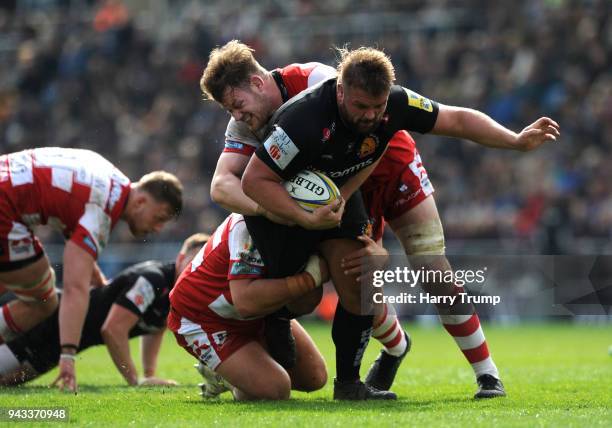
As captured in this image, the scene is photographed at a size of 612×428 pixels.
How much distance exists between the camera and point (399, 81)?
63.2 feet

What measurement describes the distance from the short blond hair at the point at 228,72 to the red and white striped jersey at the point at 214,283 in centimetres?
81

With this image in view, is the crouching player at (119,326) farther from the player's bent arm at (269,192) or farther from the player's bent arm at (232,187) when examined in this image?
the player's bent arm at (269,192)

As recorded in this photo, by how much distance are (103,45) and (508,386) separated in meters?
17.1

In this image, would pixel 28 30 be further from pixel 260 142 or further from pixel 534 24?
pixel 260 142

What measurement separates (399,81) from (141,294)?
11931 mm

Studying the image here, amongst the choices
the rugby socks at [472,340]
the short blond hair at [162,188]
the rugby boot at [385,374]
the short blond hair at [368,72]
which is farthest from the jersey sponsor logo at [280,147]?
the short blond hair at [162,188]

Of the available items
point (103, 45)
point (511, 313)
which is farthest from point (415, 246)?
point (103, 45)

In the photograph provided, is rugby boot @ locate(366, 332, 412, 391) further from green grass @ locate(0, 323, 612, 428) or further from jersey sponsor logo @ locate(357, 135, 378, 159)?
jersey sponsor logo @ locate(357, 135, 378, 159)

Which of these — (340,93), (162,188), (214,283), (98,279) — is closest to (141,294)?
(98,279)

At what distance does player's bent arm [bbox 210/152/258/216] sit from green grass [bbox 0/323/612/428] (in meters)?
1.13

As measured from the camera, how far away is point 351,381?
255 inches

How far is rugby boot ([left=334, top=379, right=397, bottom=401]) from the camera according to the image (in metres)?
6.46

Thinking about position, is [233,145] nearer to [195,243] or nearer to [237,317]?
[237,317]

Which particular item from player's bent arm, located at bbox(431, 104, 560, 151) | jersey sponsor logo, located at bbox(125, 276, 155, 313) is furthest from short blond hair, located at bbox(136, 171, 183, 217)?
player's bent arm, located at bbox(431, 104, 560, 151)
